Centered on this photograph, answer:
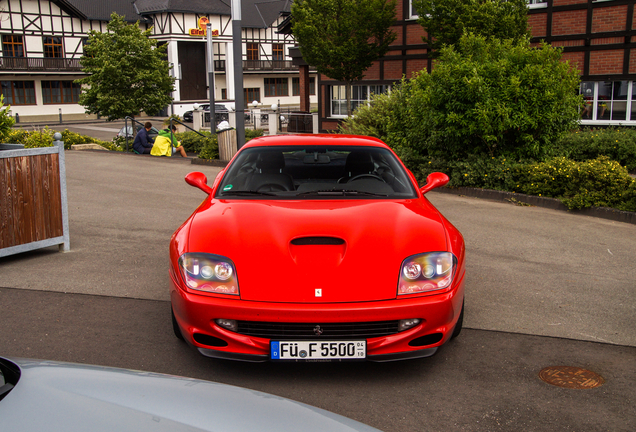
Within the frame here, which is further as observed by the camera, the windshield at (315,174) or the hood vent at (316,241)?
the windshield at (315,174)

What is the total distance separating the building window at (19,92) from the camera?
52.7m

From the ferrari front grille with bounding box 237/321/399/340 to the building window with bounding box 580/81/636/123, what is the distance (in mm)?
17932

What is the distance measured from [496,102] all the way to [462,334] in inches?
298

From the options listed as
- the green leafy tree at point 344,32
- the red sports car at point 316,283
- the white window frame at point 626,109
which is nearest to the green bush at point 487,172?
the red sports car at point 316,283

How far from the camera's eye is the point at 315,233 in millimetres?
4082

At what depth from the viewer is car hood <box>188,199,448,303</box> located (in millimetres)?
3775

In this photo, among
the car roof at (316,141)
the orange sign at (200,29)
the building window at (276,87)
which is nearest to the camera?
the car roof at (316,141)

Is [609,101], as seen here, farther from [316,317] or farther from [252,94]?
[252,94]

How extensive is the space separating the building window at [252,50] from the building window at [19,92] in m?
23.8

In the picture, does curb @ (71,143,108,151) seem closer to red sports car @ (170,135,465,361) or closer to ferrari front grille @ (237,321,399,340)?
red sports car @ (170,135,465,361)

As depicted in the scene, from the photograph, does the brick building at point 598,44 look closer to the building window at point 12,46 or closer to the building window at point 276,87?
the building window at point 12,46

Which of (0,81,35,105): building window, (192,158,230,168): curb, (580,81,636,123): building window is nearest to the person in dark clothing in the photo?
(192,158,230,168): curb

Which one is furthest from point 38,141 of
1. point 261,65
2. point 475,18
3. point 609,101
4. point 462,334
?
point 261,65

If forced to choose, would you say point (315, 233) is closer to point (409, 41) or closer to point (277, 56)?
point (409, 41)
